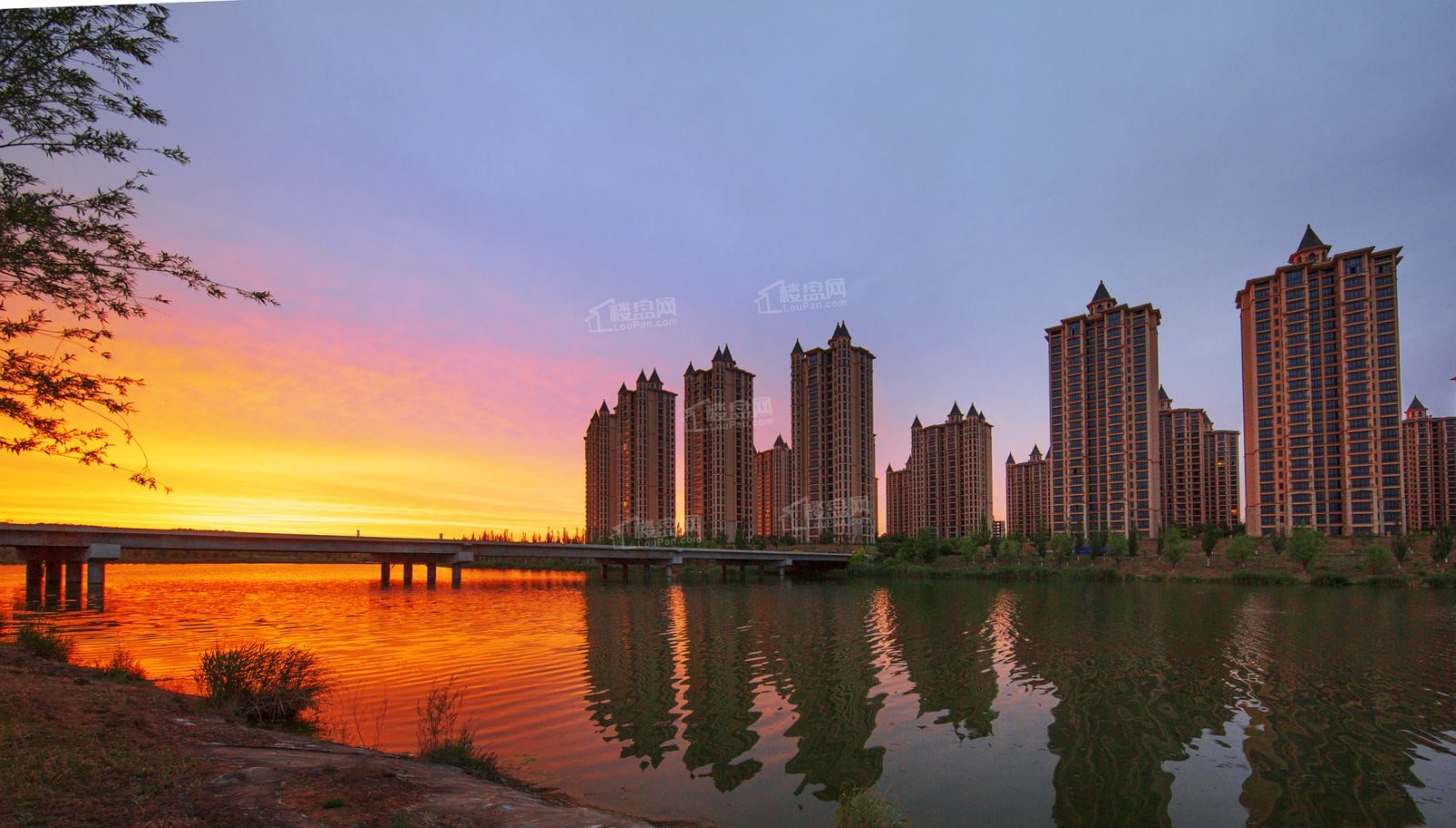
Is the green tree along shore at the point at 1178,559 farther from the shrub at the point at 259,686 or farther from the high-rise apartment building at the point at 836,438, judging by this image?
the shrub at the point at 259,686

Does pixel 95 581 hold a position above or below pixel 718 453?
below

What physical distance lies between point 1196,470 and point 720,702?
13709 centimetres

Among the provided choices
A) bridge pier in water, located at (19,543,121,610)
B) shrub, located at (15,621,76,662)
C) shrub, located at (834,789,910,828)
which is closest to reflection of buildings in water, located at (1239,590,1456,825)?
shrub, located at (834,789,910,828)

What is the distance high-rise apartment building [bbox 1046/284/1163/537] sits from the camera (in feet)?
336

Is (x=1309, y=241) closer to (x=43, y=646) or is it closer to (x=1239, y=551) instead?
(x=1239, y=551)

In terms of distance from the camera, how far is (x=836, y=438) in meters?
112

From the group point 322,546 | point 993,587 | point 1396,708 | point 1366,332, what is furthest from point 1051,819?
point 1366,332

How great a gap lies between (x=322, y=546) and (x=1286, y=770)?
6283 cm

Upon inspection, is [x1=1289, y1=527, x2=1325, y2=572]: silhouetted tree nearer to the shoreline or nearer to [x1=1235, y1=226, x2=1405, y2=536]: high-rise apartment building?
[x1=1235, y1=226, x2=1405, y2=536]: high-rise apartment building

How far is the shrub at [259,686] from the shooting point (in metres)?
13.1

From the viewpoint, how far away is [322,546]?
190ft

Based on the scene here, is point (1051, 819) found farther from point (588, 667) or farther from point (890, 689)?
point (588, 667)

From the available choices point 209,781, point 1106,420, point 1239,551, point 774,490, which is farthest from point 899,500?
point 209,781

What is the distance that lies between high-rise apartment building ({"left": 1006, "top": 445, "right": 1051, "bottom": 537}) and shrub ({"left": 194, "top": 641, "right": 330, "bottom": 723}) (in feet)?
470
